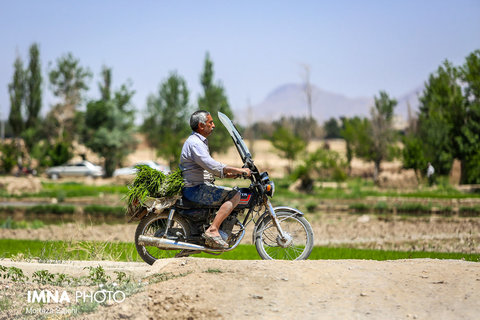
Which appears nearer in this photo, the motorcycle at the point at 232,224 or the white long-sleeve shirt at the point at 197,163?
the white long-sleeve shirt at the point at 197,163

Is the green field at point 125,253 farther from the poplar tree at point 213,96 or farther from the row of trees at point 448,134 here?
the poplar tree at point 213,96

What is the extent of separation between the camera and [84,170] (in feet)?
149

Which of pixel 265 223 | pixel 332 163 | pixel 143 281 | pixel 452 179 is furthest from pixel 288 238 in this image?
pixel 452 179

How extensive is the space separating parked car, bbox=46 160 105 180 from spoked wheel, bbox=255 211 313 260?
39848 mm

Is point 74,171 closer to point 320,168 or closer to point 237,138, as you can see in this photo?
point 320,168

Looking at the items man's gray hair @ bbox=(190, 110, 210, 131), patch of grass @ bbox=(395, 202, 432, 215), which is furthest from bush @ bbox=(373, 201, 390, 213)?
man's gray hair @ bbox=(190, 110, 210, 131)

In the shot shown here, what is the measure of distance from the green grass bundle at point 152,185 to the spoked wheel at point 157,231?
268mm

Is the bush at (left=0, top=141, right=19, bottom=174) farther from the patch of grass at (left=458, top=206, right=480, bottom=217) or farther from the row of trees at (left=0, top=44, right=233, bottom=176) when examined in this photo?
the patch of grass at (left=458, top=206, right=480, bottom=217)

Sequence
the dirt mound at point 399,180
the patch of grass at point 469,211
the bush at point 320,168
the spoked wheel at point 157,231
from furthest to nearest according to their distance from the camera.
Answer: the dirt mound at point 399,180 < the bush at point 320,168 < the patch of grass at point 469,211 < the spoked wheel at point 157,231

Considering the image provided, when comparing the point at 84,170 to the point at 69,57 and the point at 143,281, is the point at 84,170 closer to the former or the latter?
the point at 69,57

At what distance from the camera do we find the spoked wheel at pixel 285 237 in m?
7.04

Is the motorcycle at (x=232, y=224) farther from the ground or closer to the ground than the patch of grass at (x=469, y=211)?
farther from the ground

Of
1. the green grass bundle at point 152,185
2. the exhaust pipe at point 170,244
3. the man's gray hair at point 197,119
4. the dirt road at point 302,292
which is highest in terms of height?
the man's gray hair at point 197,119

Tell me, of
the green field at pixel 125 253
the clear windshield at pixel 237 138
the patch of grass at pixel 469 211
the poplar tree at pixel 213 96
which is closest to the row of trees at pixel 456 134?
the patch of grass at pixel 469 211
